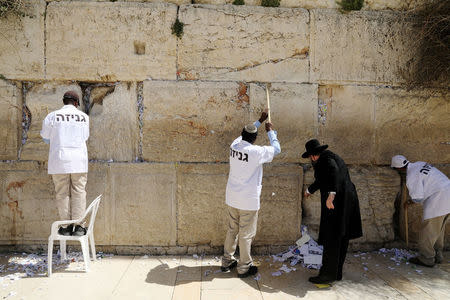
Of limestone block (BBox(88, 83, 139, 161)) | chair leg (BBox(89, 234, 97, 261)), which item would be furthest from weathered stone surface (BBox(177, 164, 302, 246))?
chair leg (BBox(89, 234, 97, 261))

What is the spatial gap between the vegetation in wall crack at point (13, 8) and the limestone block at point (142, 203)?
7.93 feet

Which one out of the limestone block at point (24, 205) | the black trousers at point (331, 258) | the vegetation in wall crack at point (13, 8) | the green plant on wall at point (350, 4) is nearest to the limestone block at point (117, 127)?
the limestone block at point (24, 205)

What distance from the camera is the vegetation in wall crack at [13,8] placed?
4293 millimetres

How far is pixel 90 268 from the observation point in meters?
4.00

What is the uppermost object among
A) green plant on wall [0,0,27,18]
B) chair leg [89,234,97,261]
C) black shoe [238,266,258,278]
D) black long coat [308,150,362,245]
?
green plant on wall [0,0,27,18]

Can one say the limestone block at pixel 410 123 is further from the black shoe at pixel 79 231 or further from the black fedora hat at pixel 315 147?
the black shoe at pixel 79 231

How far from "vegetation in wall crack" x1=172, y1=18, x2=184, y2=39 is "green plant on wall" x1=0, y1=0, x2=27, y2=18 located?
2012 mm

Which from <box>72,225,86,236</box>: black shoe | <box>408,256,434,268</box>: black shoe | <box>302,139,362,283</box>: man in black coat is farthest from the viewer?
<box>408,256,434,268</box>: black shoe

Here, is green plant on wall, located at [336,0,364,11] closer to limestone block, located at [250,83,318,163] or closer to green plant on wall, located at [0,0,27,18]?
limestone block, located at [250,83,318,163]

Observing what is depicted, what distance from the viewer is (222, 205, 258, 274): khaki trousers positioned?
12.2 feet

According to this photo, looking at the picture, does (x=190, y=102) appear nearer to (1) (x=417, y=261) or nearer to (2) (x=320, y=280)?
(2) (x=320, y=280)

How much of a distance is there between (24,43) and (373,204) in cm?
539

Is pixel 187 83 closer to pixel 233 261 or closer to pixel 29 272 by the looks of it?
pixel 233 261

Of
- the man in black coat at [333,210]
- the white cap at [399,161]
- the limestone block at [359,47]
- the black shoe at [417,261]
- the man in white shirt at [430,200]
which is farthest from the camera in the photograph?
the limestone block at [359,47]
